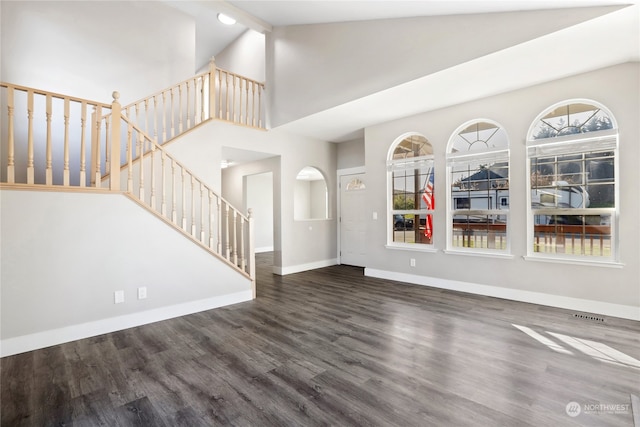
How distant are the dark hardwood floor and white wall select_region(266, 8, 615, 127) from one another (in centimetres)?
288

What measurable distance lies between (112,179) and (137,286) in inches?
47.8

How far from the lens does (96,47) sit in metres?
4.87

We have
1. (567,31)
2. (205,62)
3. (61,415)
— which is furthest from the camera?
(205,62)

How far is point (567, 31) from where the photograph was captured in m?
2.61

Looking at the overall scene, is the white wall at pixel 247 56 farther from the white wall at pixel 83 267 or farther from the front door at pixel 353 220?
the white wall at pixel 83 267

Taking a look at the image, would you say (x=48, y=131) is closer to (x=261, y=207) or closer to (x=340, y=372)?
(x=340, y=372)

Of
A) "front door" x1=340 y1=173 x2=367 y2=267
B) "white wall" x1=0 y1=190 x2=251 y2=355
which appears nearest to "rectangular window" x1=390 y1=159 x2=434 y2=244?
"front door" x1=340 y1=173 x2=367 y2=267

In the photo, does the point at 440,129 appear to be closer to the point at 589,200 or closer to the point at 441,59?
the point at 441,59

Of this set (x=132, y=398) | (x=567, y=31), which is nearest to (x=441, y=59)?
(x=567, y=31)

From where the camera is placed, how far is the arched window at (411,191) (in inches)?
196

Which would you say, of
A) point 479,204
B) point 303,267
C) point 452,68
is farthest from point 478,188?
point 303,267

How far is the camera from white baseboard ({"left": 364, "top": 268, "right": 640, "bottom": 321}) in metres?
3.28

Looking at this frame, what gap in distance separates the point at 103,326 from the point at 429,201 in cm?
480

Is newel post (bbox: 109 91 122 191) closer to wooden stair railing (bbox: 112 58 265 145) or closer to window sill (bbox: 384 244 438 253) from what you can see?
wooden stair railing (bbox: 112 58 265 145)
